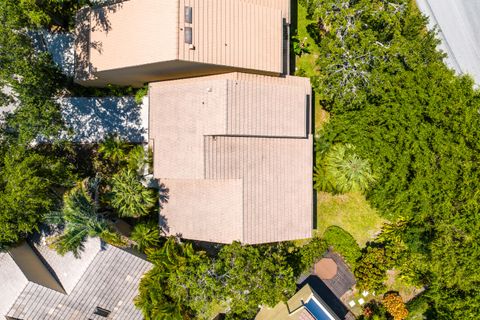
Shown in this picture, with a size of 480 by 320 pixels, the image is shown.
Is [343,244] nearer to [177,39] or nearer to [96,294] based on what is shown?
[96,294]

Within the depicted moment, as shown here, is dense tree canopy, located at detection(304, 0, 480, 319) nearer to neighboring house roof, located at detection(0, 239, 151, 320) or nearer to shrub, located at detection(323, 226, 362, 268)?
shrub, located at detection(323, 226, 362, 268)

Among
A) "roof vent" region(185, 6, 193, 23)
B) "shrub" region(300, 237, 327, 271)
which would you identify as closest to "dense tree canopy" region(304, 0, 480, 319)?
"shrub" region(300, 237, 327, 271)

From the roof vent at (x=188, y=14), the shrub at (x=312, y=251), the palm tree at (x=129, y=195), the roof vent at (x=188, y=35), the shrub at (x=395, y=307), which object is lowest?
the shrub at (x=395, y=307)

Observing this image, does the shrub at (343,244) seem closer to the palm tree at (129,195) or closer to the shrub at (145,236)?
the shrub at (145,236)

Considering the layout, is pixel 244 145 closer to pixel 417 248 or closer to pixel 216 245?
pixel 216 245

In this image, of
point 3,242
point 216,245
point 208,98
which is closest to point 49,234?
point 3,242

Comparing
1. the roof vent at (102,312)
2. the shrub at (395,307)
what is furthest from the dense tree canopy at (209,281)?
the shrub at (395,307)
